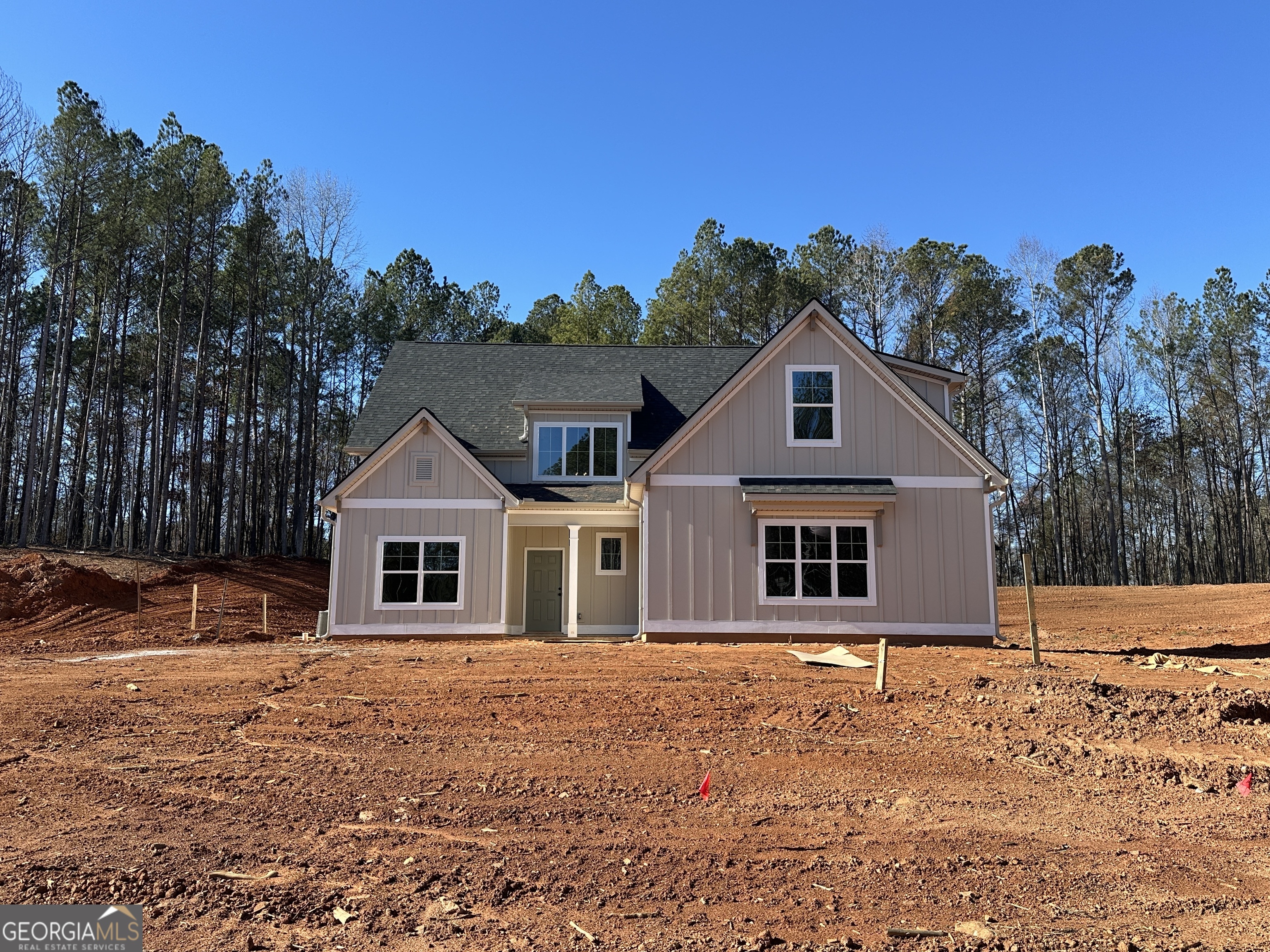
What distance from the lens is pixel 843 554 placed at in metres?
15.9

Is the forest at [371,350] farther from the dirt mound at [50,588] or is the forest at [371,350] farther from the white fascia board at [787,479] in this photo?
the white fascia board at [787,479]

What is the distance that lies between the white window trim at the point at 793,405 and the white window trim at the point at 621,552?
4.78 m

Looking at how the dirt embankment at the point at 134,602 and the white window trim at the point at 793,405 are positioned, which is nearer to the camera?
the white window trim at the point at 793,405

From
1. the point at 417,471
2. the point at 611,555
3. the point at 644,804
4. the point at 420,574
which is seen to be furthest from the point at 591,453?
the point at 644,804

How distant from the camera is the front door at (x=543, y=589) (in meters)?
19.2

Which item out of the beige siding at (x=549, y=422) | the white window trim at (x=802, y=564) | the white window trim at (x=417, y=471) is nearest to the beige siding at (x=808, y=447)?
the white window trim at (x=802, y=564)

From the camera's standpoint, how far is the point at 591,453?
19625 mm

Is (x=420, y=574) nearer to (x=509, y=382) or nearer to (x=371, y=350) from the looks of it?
(x=509, y=382)

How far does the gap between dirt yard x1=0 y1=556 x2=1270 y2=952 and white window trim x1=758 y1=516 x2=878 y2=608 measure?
3.85m

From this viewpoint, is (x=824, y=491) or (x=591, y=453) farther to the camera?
(x=591, y=453)

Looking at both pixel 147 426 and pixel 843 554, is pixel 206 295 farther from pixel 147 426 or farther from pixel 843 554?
pixel 843 554

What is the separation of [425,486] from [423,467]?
1.31ft

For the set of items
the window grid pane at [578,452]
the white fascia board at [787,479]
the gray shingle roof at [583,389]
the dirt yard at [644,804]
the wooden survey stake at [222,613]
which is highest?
the gray shingle roof at [583,389]

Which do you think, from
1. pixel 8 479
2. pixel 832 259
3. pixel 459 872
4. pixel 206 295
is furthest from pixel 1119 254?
pixel 8 479
